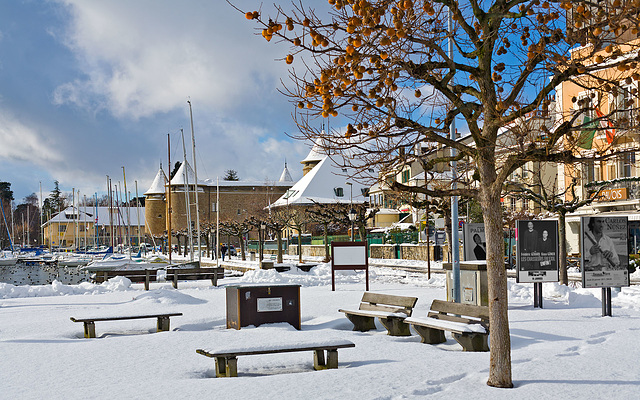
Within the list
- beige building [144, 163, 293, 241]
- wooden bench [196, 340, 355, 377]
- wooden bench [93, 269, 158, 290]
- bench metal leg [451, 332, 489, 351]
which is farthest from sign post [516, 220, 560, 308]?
beige building [144, 163, 293, 241]

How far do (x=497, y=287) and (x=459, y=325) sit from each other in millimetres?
2872

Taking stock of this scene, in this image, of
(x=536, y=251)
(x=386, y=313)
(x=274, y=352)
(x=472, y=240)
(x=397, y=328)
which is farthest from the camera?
(x=472, y=240)

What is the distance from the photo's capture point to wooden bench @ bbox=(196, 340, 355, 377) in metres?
7.82

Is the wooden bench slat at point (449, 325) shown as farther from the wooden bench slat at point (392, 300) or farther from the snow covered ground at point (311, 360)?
the wooden bench slat at point (392, 300)

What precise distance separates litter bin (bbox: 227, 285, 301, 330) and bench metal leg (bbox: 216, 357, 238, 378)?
4020mm

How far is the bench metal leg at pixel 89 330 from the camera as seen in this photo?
38.4 ft

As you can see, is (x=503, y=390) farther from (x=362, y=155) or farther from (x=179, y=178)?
(x=179, y=178)

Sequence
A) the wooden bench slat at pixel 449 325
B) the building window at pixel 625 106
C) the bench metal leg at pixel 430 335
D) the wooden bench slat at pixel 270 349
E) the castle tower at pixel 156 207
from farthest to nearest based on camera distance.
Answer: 1. the castle tower at pixel 156 207
2. the bench metal leg at pixel 430 335
3. the wooden bench slat at pixel 449 325
4. the wooden bench slat at pixel 270 349
5. the building window at pixel 625 106

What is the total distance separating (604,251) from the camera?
13055 mm

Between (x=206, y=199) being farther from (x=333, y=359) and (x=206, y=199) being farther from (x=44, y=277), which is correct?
(x=333, y=359)

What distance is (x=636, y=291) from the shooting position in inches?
656

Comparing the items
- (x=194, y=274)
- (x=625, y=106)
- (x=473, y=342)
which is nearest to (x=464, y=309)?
(x=473, y=342)

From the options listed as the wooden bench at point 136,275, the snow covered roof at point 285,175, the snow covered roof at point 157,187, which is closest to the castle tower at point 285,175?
the snow covered roof at point 285,175

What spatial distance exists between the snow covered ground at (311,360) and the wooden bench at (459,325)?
297 millimetres
